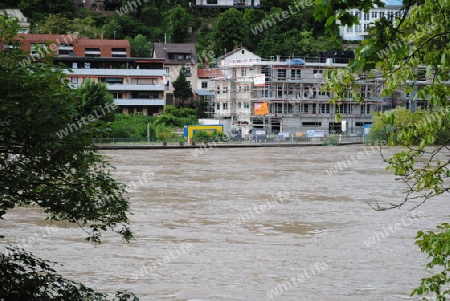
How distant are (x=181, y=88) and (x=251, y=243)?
2119 inches

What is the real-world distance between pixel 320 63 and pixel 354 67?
63.2m

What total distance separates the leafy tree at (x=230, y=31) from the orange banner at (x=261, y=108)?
10.7 m

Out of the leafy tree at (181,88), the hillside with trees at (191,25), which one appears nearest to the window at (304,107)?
the hillside with trees at (191,25)

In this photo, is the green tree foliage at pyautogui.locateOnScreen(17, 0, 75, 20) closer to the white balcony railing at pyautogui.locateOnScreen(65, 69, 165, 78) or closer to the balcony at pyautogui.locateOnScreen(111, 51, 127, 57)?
the balcony at pyautogui.locateOnScreen(111, 51, 127, 57)

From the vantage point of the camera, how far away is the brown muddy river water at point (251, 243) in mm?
12758

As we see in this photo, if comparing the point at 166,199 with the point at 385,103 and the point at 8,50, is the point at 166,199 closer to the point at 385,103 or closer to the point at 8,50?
the point at 8,50

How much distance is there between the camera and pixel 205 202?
24453 mm

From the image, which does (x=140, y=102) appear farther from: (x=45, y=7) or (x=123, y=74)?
(x=45, y=7)

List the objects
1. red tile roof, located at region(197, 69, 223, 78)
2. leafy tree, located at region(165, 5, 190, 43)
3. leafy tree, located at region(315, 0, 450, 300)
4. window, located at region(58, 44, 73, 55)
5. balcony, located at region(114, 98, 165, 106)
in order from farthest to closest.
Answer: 1. leafy tree, located at region(165, 5, 190, 43)
2. red tile roof, located at region(197, 69, 223, 78)
3. window, located at region(58, 44, 73, 55)
4. balcony, located at region(114, 98, 165, 106)
5. leafy tree, located at region(315, 0, 450, 300)

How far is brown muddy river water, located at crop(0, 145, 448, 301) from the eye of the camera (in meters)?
12.8

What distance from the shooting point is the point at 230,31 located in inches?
3041

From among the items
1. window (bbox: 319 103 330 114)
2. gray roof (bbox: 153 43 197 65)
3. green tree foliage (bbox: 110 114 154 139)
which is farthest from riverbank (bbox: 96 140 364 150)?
gray roof (bbox: 153 43 197 65)

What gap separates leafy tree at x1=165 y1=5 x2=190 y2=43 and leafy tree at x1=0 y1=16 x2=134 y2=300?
75.2 metres

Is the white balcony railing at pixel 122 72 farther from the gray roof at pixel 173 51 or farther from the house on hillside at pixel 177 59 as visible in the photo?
the gray roof at pixel 173 51
